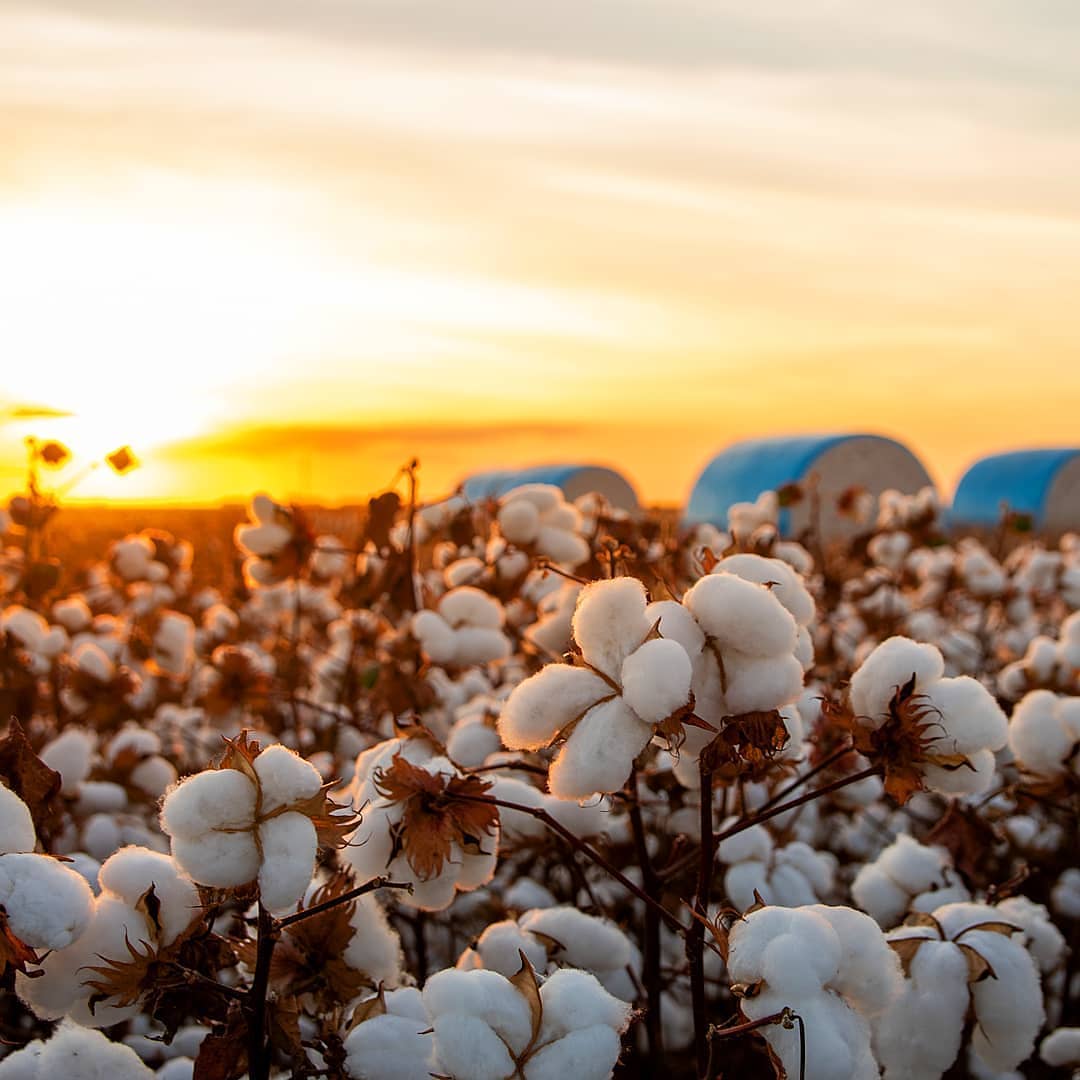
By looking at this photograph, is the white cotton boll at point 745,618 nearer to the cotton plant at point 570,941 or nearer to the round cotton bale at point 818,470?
the cotton plant at point 570,941

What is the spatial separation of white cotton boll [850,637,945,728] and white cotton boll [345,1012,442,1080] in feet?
2.14

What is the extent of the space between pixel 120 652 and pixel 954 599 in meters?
4.30

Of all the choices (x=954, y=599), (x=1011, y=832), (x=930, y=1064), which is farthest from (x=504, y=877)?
(x=954, y=599)

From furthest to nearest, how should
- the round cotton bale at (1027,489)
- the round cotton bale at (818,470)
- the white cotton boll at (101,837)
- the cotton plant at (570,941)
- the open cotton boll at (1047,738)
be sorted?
the round cotton bale at (1027,489), the round cotton bale at (818,470), the white cotton boll at (101,837), the open cotton boll at (1047,738), the cotton plant at (570,941)

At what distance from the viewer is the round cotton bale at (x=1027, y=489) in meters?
24.6

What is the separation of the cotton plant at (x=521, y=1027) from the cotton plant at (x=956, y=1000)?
1.70 ft

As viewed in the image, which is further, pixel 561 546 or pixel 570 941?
pixel 561 546

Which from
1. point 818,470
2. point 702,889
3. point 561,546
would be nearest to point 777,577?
point 702,889

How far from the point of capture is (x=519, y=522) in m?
3.04

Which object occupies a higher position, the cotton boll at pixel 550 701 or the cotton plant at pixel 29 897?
the cotton boll at pixel 550 701

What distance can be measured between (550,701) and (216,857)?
385 millimetres

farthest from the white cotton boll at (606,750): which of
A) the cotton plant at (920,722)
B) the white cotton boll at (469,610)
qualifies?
the white cotton boll at (469,610)

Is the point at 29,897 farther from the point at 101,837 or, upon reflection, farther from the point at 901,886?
the point at 101,837

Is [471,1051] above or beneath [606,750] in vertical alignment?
beneath
